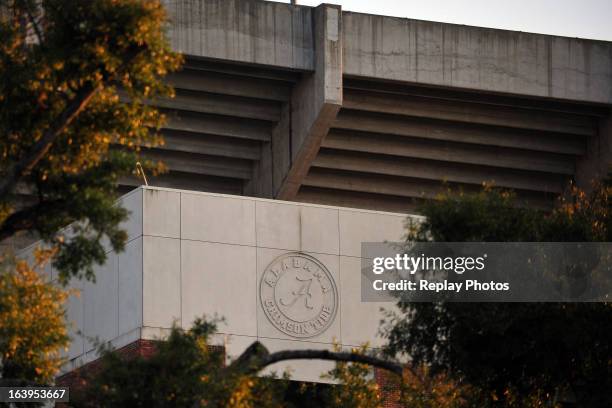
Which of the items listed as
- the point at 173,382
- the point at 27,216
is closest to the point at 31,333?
the point at 27,216

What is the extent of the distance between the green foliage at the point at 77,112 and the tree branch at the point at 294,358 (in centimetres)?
280

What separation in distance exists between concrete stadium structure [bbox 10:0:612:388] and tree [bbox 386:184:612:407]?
1277 centimetres

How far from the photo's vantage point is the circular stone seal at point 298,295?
53938mm

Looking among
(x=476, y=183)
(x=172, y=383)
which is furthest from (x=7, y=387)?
(x=476, y=183)

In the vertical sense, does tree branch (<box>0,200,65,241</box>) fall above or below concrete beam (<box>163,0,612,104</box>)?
below

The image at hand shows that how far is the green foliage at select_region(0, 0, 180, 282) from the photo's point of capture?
1162 inches

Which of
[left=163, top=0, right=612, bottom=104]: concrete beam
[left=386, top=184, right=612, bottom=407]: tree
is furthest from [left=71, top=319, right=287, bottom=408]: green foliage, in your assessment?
[left=163, top=0, right=612, bottom=104]: concrete beam

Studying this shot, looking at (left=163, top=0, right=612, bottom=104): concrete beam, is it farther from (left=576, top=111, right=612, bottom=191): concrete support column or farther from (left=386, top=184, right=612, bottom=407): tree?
(left=386, top=184, right=612, bottom=407): tree

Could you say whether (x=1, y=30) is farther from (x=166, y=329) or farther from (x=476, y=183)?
(x=476, y=183)

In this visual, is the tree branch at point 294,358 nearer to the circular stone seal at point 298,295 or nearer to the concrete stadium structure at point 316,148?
the concrete stadium structure at point 316,148

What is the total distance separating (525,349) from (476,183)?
27493 millimetres

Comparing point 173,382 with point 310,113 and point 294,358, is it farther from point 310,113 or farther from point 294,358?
point 310,113

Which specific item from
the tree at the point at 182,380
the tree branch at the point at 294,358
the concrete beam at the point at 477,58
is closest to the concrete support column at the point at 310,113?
the concrete beam at the point at 477,58

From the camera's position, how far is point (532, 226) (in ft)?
127
